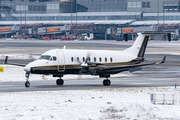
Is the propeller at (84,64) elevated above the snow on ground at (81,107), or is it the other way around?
the propeller at (84,64)

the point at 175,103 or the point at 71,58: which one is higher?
the point at 71,58

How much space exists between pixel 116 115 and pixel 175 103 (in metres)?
4.96

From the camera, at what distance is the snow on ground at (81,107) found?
19781mm

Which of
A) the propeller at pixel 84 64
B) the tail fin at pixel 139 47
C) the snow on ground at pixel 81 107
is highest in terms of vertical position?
the tail fin at pixel 139 47

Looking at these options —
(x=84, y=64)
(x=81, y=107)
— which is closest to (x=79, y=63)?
(x=84, y=64)

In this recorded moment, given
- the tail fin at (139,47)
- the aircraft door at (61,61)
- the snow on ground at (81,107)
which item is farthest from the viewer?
the tail fin at (139,47)

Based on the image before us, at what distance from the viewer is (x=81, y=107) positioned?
72.7ft

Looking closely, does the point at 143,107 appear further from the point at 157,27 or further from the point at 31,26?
the point at 31,26

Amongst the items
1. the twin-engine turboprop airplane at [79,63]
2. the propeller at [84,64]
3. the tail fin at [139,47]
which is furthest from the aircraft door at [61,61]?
the tail fin at [139,47]

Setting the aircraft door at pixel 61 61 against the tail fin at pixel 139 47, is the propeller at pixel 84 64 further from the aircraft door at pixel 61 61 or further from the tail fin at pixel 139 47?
the tail fin at pixel 139 47

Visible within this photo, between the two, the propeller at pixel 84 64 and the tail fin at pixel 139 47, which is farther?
the tail fin at pixel 139 47

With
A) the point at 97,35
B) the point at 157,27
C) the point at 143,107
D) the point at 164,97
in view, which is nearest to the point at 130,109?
the point at 143,107

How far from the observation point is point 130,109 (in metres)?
21.4

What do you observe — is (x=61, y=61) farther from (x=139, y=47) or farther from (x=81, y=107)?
(x=81, y=107)
